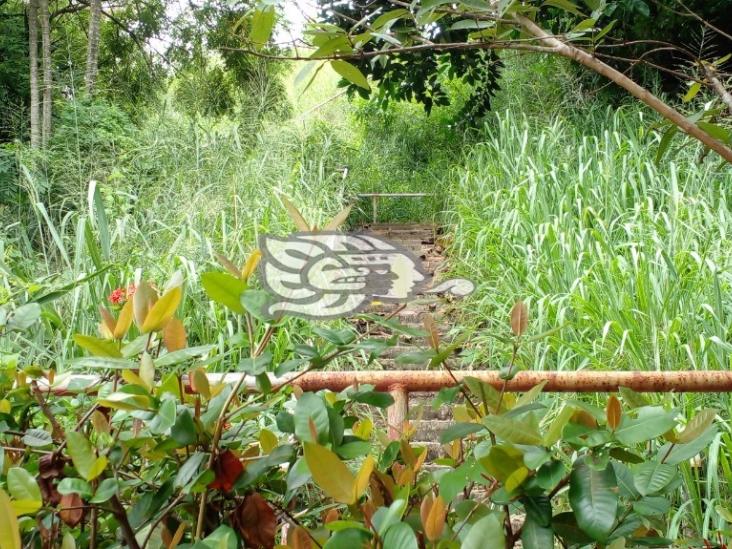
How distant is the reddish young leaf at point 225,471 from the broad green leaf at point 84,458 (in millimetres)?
Answer: 69

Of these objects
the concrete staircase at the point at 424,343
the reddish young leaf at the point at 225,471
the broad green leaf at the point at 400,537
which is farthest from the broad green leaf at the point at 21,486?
the concrete staircase at the point at 424,343

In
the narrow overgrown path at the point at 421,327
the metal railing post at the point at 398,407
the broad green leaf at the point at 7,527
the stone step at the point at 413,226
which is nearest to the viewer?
the broad green leaf at the point at 7,527

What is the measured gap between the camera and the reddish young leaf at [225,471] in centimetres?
39

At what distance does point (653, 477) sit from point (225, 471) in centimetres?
26

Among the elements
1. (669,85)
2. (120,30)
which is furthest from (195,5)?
(669,85)

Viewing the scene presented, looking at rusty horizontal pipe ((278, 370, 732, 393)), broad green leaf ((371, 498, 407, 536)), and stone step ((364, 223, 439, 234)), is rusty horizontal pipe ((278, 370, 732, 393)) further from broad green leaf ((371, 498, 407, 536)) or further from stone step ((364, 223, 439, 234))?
stone step ((364, 223, 439, 234))

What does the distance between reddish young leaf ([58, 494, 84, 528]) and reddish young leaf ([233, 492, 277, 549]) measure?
101 millimetres

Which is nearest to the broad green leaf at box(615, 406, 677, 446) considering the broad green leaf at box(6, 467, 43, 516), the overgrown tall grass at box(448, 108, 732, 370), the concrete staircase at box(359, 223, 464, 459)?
the broad green leaf at box(6, 467, 43, 516)

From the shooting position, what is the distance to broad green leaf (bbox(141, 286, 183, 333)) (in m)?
0.39

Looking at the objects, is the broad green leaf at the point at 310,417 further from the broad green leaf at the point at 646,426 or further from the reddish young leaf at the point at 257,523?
the broad green leaf at the point at 646,426

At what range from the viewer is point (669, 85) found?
3.29 metres

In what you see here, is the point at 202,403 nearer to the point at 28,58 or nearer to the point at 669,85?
the point at 669,85

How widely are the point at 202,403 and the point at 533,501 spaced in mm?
241

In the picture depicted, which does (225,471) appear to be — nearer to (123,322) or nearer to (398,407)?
(123,322)
